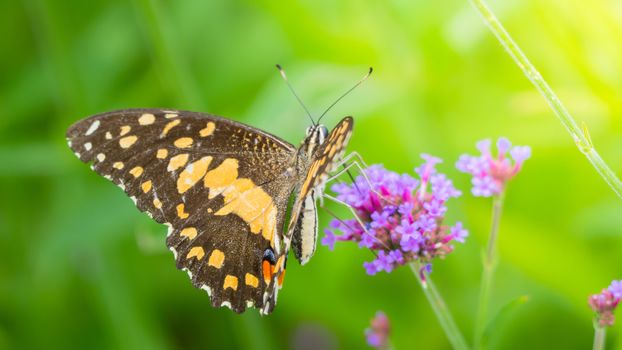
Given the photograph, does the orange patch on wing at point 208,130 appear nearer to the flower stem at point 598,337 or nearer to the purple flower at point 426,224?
the purple flower at point 426,224

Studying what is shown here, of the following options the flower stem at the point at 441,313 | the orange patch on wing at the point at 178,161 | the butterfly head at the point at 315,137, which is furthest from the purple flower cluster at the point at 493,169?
the orange patch on wing at the point at 178,161

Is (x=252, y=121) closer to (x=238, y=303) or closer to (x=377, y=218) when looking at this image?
(x=238, y=303)

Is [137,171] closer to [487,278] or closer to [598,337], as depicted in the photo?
[487,278]

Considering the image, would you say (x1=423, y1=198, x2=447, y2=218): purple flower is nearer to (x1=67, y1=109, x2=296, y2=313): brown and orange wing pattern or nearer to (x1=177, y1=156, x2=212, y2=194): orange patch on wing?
(x1=67, y1=109, x2=296, y2=313): brown and orange wing pattern

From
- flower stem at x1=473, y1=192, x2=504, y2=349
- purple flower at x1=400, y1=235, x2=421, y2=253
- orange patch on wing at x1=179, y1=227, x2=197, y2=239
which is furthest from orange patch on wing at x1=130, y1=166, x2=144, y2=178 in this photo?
flower stem at x1=473, y1=192, x2=504, y2=349

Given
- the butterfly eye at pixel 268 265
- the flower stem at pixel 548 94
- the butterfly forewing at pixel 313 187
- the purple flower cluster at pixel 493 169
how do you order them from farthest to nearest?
the butterfly eye at pixel 268 265 < the purple flower cluster at pixel 493 169 < the butterfly forewing at pixel 313 187 < the flower stem at pixel 548 94

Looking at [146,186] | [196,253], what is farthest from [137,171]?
[196,253]
